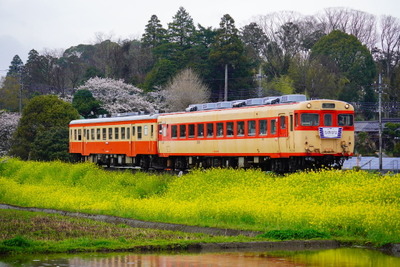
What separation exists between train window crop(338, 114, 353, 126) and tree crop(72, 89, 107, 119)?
125ft

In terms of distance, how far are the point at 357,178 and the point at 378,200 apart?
145 inches

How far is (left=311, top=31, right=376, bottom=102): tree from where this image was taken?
70688mm

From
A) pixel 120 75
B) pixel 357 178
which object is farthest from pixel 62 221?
pixel 120 75

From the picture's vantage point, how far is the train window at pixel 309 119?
26.8 meters

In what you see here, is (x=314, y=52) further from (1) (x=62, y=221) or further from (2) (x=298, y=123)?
(1) (x=62, y=221)

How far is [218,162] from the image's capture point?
32312 millimetres

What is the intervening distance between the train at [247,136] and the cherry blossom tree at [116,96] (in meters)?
29.6

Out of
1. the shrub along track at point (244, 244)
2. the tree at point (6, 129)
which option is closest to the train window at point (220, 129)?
the shrub along track at point (244, 244)

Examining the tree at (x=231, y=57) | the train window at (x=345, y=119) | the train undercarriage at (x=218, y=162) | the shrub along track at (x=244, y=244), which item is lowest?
the shrub along track at (x=244, y=244)

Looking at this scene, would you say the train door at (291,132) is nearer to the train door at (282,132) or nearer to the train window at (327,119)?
the train door at (282,132)

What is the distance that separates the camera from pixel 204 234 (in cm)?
1501

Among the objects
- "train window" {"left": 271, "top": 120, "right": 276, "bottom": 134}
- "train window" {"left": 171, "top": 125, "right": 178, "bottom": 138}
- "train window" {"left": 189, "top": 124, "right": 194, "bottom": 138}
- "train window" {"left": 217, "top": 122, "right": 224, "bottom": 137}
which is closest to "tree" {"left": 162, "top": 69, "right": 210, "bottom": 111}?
"train window" {"left": 171, "top": 125, "right": 178, "bottom": 138}

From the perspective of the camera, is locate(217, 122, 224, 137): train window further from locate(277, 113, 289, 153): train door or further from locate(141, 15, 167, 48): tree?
locate(141, 15, 167, 48): tree

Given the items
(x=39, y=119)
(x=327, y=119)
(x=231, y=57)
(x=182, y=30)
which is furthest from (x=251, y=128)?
(x=182, y=30)
